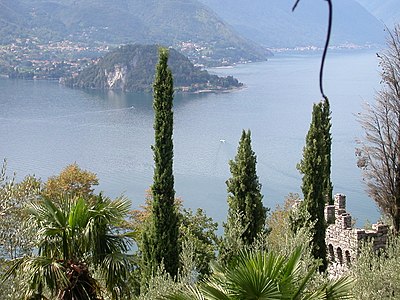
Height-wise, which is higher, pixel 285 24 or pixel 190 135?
A: pixel 285 24

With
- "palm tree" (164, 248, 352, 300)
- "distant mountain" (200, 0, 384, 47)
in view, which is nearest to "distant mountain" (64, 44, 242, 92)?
"distant mountain" (200, 0, 384, 47)

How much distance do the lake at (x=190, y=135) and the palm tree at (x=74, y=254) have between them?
23.0 meters

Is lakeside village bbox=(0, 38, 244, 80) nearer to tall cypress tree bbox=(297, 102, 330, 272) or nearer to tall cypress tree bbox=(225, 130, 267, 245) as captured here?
tall cypress tree bbox=(225, 130, 267, 245)

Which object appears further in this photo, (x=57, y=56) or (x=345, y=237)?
(x=57, y=56)

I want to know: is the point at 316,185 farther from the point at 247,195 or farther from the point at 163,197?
the point at 163,197

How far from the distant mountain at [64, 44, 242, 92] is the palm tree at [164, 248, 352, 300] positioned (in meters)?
78.5

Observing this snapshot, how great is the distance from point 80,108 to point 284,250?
2427 inches

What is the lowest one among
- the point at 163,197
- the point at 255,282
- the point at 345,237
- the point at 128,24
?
the point at 345,237

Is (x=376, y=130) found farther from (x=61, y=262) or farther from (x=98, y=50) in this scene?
(x=98, y=50)

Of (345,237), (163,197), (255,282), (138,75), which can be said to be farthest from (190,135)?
(255,282)

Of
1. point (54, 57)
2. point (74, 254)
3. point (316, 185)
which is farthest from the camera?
point (54, 57)

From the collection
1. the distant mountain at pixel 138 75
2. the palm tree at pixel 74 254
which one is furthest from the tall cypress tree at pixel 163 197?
the distant mountain at pixel 138 75

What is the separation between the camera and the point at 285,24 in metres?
158

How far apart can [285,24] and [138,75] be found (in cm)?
8016
